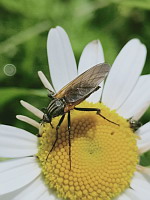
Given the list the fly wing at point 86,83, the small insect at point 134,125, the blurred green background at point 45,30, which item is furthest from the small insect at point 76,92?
the blurred green background at point 45,30

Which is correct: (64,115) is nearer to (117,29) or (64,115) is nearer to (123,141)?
(123,141)

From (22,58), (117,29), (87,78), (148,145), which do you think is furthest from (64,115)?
(117,29)

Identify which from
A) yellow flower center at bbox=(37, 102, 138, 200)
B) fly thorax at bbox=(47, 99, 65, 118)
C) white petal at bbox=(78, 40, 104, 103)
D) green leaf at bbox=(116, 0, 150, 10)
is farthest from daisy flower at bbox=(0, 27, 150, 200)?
green leaf at bbox=(116, 0, 150, 10)

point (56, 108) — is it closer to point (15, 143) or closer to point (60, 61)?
point (15, 143)

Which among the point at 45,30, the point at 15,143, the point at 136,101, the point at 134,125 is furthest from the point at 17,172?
the point at 45,30

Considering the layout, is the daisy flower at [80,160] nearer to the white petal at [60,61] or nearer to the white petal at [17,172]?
the white petal at [17,172]

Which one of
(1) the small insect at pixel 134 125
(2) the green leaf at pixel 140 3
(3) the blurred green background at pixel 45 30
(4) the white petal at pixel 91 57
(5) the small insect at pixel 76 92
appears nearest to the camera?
(5) the small insect at pixel 76 92

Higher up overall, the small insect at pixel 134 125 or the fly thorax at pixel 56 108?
the fly thorax at pixel 56 108

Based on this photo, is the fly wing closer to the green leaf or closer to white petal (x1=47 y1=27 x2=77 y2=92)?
white petal (x1=47 y1=27 x2=77 y2=92)
